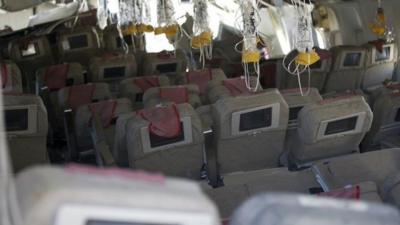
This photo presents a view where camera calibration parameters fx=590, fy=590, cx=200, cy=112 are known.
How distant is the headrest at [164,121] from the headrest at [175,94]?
54.8 inches

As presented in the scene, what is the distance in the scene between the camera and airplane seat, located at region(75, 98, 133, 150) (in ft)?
15.3

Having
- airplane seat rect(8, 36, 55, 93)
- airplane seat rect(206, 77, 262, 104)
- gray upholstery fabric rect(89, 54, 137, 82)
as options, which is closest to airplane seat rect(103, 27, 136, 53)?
airplane seat rect(8, 36, 55, 93)

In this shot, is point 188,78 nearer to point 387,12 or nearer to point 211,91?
point 211,91

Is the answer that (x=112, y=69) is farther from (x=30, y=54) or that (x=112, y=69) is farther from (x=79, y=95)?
(x=30, y=54)

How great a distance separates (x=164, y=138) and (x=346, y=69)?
4077mm

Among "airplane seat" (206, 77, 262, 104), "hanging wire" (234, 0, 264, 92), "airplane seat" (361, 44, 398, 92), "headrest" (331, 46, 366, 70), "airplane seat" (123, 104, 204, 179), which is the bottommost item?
"airplane seat" (361, 44, 398, 92)

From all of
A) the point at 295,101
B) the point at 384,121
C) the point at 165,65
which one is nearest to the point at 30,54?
the point at 165,65

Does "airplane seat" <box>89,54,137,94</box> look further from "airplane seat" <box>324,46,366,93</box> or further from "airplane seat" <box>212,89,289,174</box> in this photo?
"airplane seat" <box>212,89,289,174</box>

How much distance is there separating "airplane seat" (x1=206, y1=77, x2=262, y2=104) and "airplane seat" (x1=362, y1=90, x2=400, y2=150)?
1.15m

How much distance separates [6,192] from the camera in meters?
1.18

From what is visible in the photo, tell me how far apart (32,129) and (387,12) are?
6.38 metres

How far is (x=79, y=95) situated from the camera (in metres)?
5.41

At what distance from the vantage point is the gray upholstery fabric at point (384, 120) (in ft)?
14.3

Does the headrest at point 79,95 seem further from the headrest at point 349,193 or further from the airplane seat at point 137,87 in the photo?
the headrest at point 349,193
